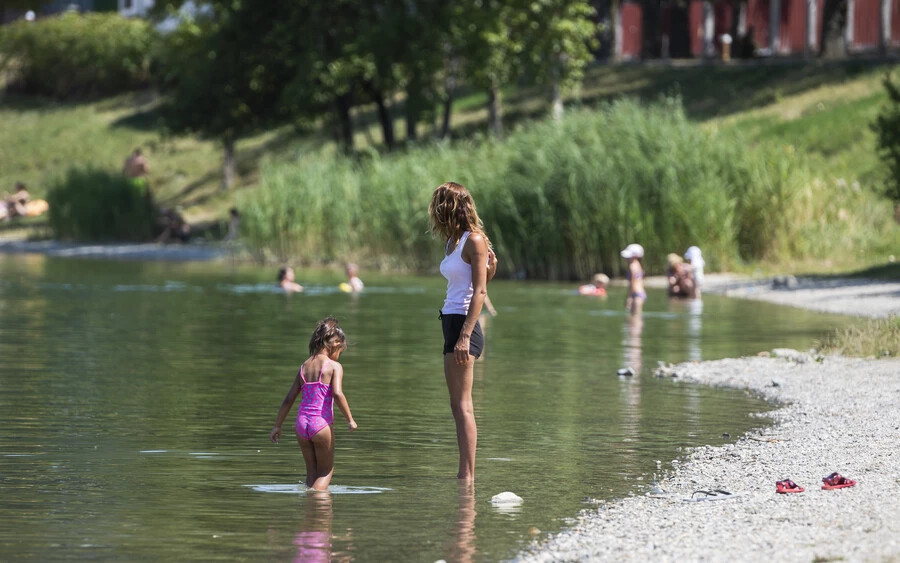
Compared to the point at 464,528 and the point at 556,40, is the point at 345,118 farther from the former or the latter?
the point at 464,528

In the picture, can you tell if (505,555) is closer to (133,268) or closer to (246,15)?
(133,268)

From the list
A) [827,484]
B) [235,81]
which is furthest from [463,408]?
[235,81]

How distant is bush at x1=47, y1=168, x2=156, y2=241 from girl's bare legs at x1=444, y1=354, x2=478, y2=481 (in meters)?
42.8

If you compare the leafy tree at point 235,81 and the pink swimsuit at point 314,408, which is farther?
the leafy tree at point 235,81

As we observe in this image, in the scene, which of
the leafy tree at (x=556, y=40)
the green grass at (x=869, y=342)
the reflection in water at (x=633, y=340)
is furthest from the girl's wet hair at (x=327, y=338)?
the leafy tree at (x=556, y=40)

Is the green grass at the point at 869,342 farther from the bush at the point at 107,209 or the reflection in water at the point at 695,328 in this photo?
the bush at the point at 107,209

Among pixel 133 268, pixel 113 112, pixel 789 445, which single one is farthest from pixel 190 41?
pixel 789 445

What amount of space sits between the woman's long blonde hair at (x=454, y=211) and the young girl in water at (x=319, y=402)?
3.32 ft

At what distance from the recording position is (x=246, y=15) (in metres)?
54.7

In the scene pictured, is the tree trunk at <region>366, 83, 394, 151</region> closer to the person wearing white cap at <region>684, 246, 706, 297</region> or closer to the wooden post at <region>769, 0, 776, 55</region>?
the wooden post at <region>769, 0, 776, 55</region>

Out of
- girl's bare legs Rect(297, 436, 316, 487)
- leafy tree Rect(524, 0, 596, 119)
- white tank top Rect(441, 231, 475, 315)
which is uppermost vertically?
leafy tree Rect(524, 0, 596, 119)

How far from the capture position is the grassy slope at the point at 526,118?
49.8m

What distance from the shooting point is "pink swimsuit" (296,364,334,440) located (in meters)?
10.7

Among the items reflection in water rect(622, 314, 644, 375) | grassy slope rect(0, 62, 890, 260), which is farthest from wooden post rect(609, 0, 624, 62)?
reflection in water rect(622, 314, 644, 375)
